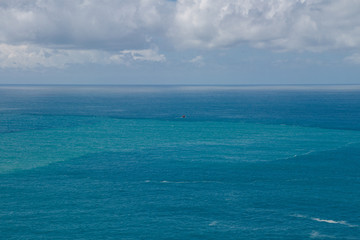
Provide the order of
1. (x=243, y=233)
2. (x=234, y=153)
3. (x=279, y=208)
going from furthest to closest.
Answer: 1. (x=234, y=153)
2. (x=279, y=208)
3. (x=243, y=233)

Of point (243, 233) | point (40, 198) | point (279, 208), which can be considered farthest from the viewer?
point (40, 198)

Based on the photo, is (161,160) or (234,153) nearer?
(161,160)

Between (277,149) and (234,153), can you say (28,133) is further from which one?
(277,149)

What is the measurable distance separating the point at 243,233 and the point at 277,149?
232 feet

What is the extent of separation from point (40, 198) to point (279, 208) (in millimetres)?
54422

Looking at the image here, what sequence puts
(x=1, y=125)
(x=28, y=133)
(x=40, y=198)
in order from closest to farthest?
(x=40, y=198) → (x=28, y=133) → (x=1, y=125)

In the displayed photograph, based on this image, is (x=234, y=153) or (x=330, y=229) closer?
(x=330, y=229)

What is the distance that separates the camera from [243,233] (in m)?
68.8

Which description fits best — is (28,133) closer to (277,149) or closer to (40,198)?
(40,198)

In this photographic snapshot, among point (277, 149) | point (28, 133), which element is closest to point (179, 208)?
point (277, 149)

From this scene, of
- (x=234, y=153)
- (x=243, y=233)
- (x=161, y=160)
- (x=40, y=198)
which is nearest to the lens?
(x=243, y=233)

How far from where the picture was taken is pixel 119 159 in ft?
397

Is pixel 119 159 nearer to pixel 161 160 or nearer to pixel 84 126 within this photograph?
pixel 161 160

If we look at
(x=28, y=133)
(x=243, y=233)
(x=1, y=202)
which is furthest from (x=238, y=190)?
(x=28, y=133)
